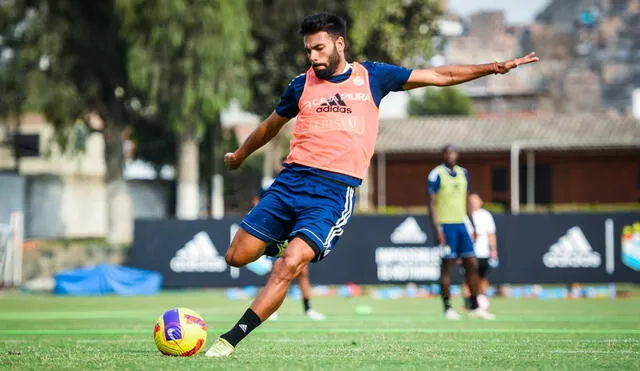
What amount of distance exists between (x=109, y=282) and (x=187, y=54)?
7.95 m

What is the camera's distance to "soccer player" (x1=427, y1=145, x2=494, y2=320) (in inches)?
631

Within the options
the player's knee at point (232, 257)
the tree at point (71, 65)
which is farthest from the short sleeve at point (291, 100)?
the tree at point (71, 65)

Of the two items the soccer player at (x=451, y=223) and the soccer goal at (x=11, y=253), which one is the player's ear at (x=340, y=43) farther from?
the soccer goal at (x=11, y=253)

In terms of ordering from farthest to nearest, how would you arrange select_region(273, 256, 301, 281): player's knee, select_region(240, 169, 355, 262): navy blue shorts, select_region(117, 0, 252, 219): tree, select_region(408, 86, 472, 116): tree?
select_region(408, 86, 472, 116): tree < select_region(117, 0, 252, 219): tree < select_region(240, 169, 355, 262): navy blue shorts < select_region(273, 256, 301, 281): player's knee

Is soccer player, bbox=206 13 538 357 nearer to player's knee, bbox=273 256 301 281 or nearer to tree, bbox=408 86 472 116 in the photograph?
player's knee, bbox=273 256 301 281

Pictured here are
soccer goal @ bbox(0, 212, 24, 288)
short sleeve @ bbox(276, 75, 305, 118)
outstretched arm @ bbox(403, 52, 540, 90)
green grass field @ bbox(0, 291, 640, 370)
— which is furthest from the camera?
soccer goal @ bbox(0, 212, 24, 288)

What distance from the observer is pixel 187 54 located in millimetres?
32094

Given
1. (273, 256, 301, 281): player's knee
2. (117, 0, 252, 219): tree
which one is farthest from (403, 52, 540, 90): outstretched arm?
(117, 0, 252, 219): tree

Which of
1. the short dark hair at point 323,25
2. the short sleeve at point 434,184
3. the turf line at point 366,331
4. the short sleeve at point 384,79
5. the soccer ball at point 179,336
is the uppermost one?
the short dark hair at point 323,25

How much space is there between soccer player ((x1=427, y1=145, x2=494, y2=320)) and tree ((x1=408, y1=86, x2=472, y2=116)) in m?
60.6

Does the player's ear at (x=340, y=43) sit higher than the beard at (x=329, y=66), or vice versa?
the player's ear at (x=340, y=43)

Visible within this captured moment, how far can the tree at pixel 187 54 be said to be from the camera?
3164 centimetres

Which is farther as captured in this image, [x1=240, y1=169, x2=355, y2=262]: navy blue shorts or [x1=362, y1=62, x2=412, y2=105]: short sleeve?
[x1=362, y1=62, x2=412, y2=105]: short sleeve

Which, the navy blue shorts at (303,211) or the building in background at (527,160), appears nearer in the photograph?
the navy blue shorts at (303,211)
